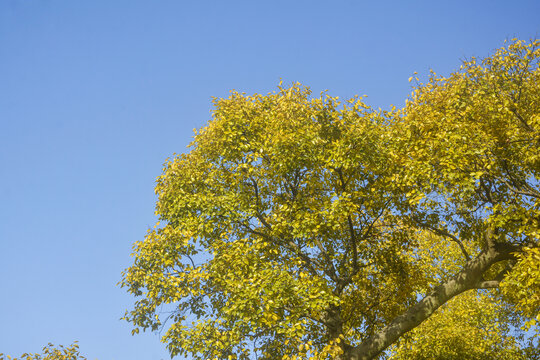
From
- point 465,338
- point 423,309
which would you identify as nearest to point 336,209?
point 423,309

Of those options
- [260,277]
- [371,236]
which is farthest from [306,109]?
[260,277]

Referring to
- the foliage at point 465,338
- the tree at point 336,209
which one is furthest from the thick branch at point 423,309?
the foliage at point 465,338

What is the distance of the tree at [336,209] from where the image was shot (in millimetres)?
14984

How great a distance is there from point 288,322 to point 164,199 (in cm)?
753

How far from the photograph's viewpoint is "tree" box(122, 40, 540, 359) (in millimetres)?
14984

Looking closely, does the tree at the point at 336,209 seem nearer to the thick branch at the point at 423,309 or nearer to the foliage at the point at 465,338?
the thick branch at the point at 423,309

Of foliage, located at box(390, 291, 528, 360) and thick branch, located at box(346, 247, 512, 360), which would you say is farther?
foliage, located at box(390, 291, 528, 360)

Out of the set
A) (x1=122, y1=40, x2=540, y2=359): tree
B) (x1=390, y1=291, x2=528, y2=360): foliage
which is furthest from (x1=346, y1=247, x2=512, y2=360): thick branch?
(x1=390, y1=291, x2=528, y2=360): foliage

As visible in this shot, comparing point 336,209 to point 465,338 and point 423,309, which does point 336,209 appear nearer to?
point 423,309

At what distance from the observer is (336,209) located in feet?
50.6

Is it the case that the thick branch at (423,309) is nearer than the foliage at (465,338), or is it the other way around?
the thick branch at (423,309)

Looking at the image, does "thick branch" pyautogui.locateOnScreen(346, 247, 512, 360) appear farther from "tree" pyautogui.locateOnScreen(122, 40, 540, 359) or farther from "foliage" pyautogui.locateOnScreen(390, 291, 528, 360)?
"foliage" pyautogui.locateOnScreen(390, 291, 528, 360)

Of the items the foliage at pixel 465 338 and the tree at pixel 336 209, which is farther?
the foliage at pixel 465 338

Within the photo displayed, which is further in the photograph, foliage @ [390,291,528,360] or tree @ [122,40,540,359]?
foliage @ [390,291,528,360]
